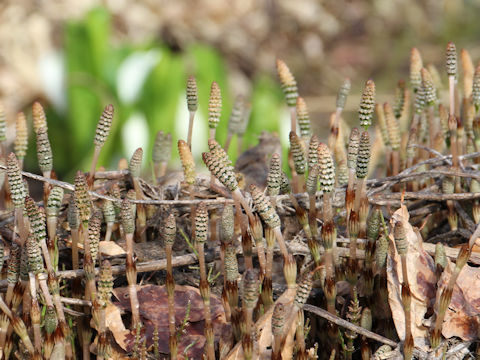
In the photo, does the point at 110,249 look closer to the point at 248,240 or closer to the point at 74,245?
the point at 74,245

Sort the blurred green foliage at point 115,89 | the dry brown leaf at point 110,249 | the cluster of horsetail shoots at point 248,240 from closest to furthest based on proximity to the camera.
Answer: the cluster of horsetail shoots at point 248,240 < the dry brown leaf at point 110,249 < the blurred green foliage at point 115,89

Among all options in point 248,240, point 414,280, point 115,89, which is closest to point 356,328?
point 414,280

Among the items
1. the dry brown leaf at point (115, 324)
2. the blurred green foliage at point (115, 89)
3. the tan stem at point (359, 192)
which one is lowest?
the dry brown leaf at point (115, 324)

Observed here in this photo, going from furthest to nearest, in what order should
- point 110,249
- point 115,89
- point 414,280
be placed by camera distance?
1. point 115,89
2. point 110,249
3. point 414,280

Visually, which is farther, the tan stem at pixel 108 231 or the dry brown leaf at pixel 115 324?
the tan stem at pixel 108 231

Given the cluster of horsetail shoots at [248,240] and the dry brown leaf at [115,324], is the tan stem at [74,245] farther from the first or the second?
the dry brown leaf at [115,324]

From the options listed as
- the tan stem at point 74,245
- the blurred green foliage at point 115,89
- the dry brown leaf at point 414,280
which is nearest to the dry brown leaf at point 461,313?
the dry brown leaf at point 414,280

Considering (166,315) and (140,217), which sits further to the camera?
(140,217)
